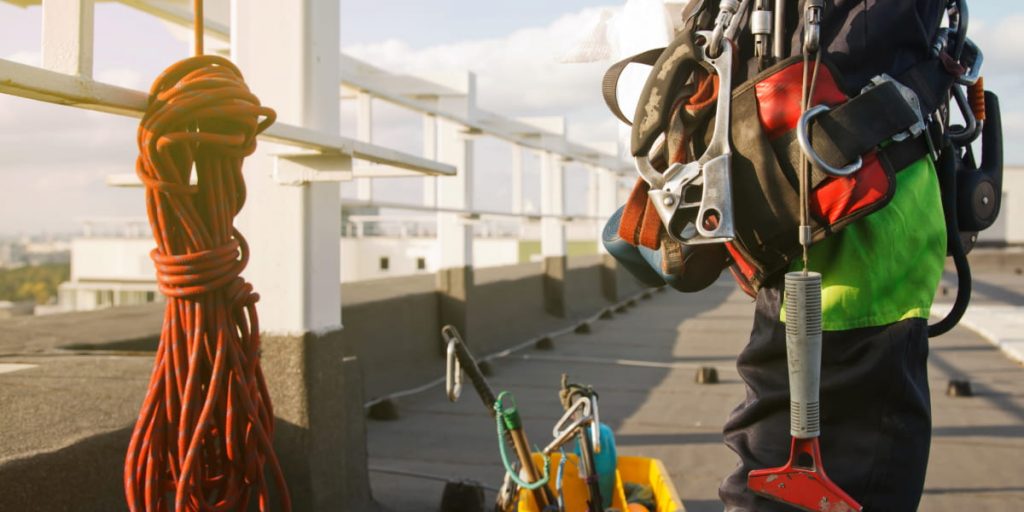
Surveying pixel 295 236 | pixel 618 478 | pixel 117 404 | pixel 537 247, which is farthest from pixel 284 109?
pixel 537 247

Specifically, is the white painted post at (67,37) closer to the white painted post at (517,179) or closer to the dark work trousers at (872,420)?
the dark work trousers at (872,420)

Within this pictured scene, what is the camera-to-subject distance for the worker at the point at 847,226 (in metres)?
1.68

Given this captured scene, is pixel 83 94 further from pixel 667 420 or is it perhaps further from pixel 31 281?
pixel 31 281

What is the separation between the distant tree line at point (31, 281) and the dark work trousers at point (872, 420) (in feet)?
244

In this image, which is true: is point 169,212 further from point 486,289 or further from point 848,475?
point 486,289

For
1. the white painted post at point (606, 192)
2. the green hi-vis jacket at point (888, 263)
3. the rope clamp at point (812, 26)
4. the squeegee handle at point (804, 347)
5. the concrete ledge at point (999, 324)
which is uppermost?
the white painted post at point (606, 192)

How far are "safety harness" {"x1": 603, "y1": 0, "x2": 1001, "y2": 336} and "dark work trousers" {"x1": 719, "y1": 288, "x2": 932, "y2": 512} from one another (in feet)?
0.75

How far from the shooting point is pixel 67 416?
2.58m

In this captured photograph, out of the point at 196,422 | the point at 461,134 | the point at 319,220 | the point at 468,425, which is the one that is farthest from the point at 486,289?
the point at 196,422

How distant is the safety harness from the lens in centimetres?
164

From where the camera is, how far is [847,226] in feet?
5.58

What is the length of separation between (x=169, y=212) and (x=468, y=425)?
3.56 meters

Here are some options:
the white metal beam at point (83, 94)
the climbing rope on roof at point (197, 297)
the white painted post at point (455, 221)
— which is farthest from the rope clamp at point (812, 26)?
the white painted post at point (455, 221)

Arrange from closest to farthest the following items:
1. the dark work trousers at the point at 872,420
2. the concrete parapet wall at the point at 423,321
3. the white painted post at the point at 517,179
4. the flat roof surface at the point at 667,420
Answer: the dark work trousers at the point at 872,420, the flat roof surface at the point at 667,420, the concrete parapet wall at the point at 423,321, the white painted post at the point at 517,179
